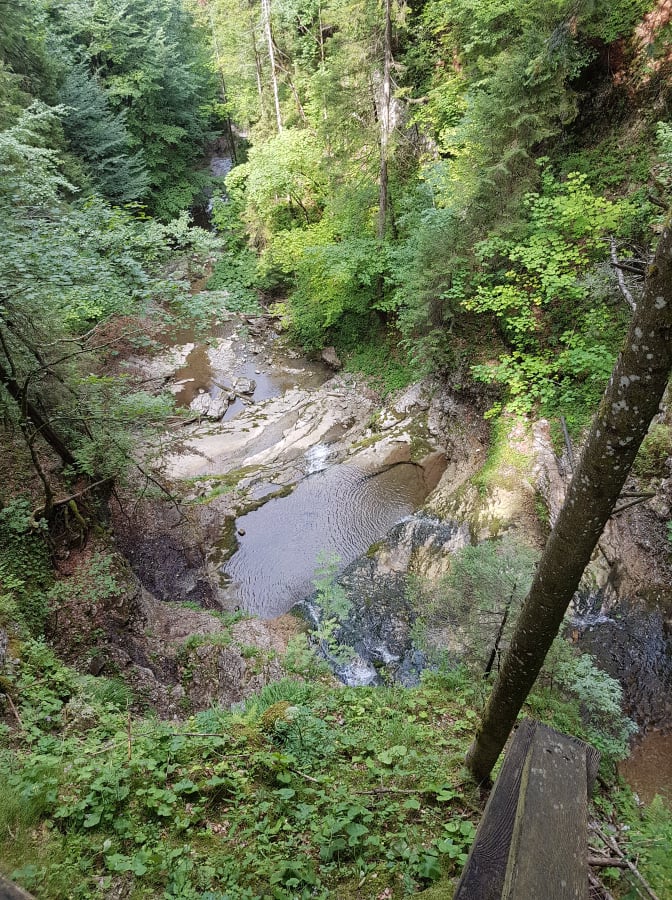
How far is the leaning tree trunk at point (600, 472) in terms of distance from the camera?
1.71 metres

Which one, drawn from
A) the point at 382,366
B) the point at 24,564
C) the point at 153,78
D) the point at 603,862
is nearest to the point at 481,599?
the point at 603,862

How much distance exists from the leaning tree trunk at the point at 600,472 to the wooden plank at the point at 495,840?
0.38 m

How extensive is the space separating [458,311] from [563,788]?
1029cm

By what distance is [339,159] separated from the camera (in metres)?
14.8

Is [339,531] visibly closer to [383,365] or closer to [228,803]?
[383,365]

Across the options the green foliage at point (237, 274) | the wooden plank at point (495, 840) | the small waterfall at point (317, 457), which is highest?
the green foliage at point (237, 274)

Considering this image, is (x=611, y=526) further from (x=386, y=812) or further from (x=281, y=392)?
(x=281, y=392)

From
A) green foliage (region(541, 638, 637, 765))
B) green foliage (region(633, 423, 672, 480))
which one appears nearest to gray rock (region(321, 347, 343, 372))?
green foliage (region(633, 423, 672, 480))

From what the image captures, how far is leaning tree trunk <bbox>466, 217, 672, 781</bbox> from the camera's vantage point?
171cm

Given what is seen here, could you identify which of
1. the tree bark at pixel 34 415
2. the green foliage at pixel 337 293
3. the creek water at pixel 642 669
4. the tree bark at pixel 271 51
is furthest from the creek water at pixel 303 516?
the tree bark at pixel 271 51

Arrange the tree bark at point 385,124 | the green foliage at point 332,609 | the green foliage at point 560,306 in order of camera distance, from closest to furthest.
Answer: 1. the green foliage at point 332,609
2. the green foliage at point 560,306
3. the tree bark at point 385,124

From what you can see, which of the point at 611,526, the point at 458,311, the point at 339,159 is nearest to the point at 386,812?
the point at 611,526

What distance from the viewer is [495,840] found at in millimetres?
2057

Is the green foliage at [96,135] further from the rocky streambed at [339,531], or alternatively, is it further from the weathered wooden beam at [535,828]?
the weathered wooden beam at [535,828]
